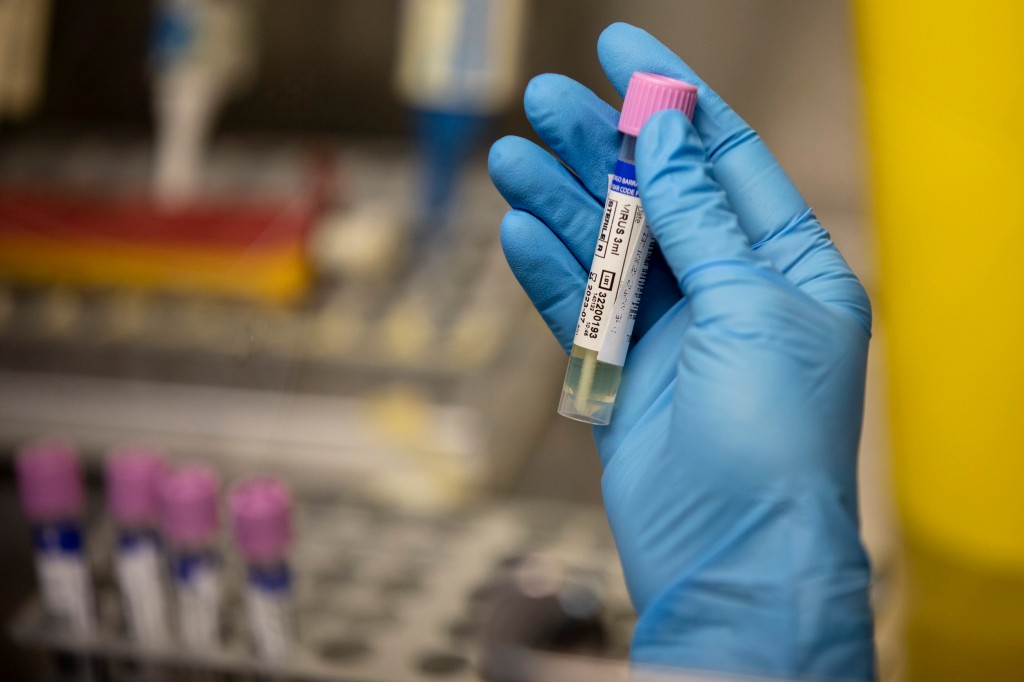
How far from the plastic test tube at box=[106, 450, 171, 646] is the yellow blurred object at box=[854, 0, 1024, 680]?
78 centimetres

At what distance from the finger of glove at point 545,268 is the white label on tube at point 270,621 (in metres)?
0.43

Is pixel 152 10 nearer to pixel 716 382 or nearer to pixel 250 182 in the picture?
pixel 250 182

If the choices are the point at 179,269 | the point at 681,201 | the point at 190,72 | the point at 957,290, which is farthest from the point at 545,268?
the point at 190,72

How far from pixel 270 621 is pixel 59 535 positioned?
25 cm

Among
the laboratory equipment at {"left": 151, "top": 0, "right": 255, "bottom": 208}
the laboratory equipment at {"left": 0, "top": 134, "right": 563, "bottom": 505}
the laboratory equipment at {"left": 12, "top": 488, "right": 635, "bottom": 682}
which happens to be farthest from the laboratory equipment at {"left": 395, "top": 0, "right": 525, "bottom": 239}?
the laboratory equipment at {"left": 12, "top": 488, "right": 635, "bottom": 682}

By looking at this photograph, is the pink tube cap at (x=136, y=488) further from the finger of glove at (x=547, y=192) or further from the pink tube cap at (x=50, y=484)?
the finger of glove at (x=547, y=192)

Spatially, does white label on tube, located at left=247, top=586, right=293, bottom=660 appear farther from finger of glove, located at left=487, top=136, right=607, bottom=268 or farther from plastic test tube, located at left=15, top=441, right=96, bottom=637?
finger of glove, located at left=487, top=136, right=607, bottom=268

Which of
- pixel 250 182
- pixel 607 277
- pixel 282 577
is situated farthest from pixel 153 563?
pixel 250 182

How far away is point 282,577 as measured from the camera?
99 cm

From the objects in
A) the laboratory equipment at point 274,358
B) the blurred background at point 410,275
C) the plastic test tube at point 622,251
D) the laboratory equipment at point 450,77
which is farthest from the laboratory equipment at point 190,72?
the plastic test tube at point 622,251

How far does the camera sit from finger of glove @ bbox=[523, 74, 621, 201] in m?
0.78

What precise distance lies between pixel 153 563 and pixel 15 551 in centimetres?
28

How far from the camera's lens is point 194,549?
988 mm

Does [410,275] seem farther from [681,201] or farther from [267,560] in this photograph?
[681,201]
